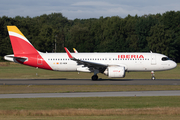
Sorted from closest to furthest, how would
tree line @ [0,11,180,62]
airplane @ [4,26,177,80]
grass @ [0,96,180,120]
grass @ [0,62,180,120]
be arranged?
grass @ [0,62,180,120]
grass @ [0,96,180,120]
airplane @ [4,26,177,80]
tree line @ [0,11,180,62]

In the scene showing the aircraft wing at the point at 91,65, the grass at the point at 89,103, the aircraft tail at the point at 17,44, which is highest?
the aircraft tail at the point at 17,44

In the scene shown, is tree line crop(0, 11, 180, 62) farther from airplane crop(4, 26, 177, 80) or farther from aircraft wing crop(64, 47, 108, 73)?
aircraft wing crop(64, 47, 108, 73)

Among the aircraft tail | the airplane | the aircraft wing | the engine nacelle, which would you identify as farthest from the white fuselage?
the aircraft tail

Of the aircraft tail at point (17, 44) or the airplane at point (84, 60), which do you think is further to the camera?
the aircraft tail at point (17, 44)

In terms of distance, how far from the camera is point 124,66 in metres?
38.1

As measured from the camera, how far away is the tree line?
92062mm

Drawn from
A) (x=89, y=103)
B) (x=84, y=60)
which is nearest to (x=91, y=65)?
(x=84, y=60)

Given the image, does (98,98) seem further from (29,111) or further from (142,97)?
(29,111)

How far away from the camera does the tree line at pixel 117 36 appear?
92062 millimetres

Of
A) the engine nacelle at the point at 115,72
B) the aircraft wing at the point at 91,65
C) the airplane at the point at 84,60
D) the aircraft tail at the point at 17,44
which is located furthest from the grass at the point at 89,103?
the aircraft tail at the point at 17,44

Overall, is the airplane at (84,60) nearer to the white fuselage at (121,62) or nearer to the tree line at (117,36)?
the white fuselage at (121,62)

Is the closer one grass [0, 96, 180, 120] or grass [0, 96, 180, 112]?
grass [0, 96, 180, 120]

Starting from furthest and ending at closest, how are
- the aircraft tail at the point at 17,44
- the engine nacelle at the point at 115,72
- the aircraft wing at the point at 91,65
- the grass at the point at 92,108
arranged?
1. the aircraft tail at the point at 17,44
2. the aircraft wing at the point at 91,65
3. the engine nacelle at the point at 115,72
4. the grass at the point at 92,108

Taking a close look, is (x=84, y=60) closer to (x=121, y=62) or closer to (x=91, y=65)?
(x=91, y=65)
